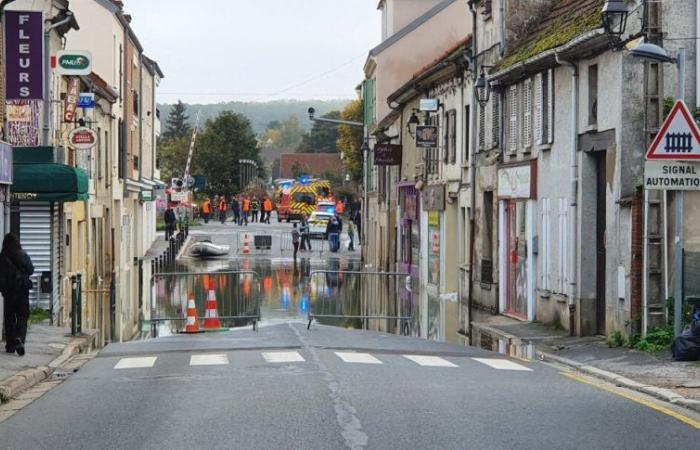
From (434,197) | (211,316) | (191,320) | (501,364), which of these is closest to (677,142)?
(501,364)

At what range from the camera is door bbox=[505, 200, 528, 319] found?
2748cm

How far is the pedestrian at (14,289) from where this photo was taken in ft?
59.5

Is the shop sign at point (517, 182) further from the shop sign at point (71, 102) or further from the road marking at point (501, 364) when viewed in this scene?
the shop sign at point (71, 102)

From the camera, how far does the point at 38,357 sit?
60.2 ft

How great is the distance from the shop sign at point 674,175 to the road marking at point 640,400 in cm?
248

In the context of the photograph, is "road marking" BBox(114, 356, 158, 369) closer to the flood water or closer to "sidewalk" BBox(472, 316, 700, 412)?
"sidewalk" BBox(472, 316, 700, 412)

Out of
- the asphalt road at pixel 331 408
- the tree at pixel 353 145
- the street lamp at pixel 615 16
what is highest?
the tree at pixel 353 145

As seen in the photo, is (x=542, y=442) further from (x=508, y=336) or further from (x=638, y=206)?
(x=508, y=336)

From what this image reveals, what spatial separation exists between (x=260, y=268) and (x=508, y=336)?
27.3 metres

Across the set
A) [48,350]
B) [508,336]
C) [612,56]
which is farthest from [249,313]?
[612,56]

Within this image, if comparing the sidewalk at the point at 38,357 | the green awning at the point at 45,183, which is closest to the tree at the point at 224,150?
the green awning at the point at 45,183

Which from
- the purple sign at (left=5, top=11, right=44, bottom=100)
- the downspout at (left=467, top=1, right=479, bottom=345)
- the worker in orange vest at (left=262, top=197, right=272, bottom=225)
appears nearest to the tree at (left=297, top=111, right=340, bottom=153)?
the worker in orange vest at (left=262, top=197, right=272, bottom=225)

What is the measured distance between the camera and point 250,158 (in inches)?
4909

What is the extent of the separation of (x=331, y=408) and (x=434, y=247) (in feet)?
93.6
